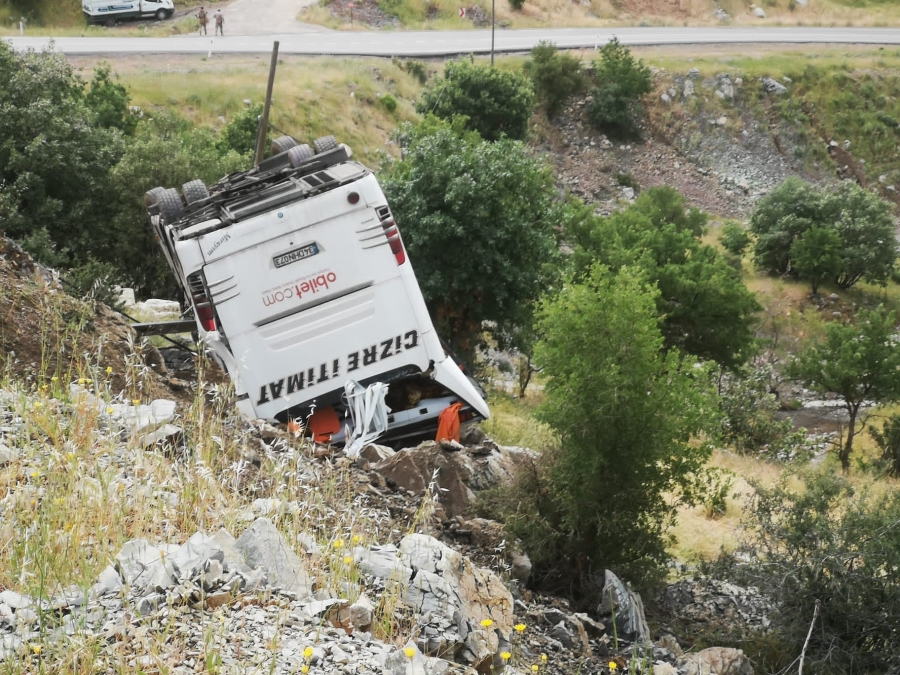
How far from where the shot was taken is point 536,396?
25.8 meters

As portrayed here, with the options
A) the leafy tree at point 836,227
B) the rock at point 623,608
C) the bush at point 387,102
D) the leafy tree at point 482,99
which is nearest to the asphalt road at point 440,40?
the bush at point 387,102

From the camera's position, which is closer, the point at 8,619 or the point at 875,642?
the point at 8,619

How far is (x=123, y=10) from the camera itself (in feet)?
155

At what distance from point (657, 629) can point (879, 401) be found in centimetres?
2203

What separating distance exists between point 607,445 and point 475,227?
1046cm

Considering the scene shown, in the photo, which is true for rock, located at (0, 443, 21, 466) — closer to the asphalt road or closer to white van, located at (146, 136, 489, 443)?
white van, located at (146, 136, 489, 443)

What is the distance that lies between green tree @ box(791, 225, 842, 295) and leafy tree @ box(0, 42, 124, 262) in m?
34.0

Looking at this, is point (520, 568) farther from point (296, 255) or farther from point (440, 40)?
point (440, 40)

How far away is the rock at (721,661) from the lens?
7.43 metres

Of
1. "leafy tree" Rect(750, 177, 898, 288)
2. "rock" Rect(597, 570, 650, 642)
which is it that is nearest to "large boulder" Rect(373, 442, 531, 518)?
"rock" Rect(597, 570, 650, 642)

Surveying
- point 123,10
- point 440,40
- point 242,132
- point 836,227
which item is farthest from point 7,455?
point 440,40

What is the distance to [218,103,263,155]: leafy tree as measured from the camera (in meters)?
32.7

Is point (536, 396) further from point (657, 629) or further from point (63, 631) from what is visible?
point (63, 631)

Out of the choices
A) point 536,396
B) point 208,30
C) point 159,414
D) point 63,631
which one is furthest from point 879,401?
point 208,30
